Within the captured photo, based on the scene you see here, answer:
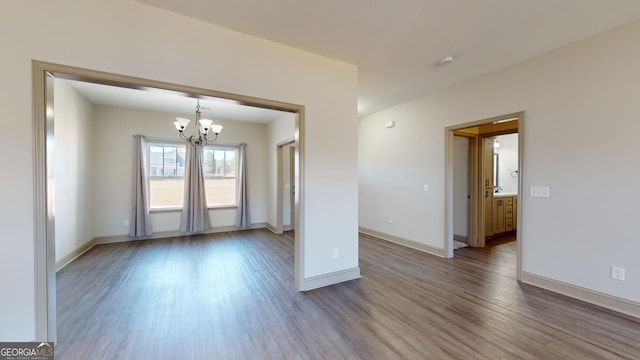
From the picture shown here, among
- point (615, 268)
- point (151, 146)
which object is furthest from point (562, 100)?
point (151, 146)

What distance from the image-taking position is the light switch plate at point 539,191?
2.89 meters

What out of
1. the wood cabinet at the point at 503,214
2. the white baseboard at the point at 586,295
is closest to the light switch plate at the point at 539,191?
the white baseboard at the point at 586,295

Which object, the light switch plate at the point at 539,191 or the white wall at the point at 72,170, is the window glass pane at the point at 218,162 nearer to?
the white wall at the point at 72,170

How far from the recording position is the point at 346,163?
10.3 ft

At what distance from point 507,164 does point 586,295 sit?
16.6 feet

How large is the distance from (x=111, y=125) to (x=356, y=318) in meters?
5.87

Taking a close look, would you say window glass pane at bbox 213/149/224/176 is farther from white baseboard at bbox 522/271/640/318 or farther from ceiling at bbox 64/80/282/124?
white baseboard at bbox 522/271/640/318

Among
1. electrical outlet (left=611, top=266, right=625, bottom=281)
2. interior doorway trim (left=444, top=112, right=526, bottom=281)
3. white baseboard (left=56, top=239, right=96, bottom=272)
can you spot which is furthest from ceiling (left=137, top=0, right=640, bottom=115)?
white baseboard (left=56, top=239, right=96, bottom=272)

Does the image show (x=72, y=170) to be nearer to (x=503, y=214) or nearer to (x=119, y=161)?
(x=119, y=161)

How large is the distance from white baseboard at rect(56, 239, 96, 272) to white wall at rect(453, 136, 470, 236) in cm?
673

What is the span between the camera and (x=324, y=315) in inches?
92.0

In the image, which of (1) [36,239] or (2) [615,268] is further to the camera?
(2) [615,268]

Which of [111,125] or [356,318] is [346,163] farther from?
[111,125]

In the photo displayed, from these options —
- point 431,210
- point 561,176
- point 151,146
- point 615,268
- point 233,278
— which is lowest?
point 233,278
